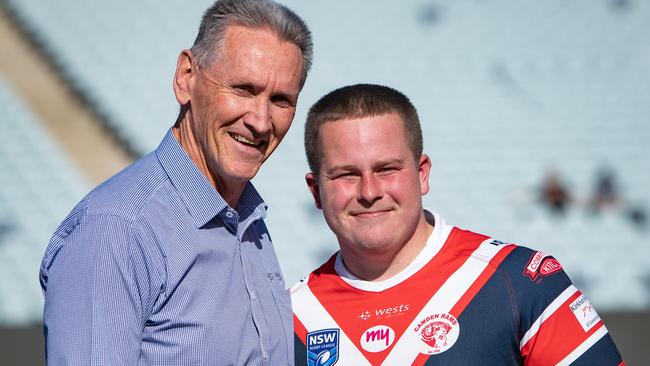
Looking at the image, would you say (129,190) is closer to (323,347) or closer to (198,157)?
(198,157)

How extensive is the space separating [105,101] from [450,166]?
4295 mm

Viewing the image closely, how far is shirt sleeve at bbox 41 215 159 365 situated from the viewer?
1.88 metres

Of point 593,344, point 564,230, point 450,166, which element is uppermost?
point 593,344

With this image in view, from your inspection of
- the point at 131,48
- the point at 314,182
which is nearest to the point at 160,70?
the point at 131,48

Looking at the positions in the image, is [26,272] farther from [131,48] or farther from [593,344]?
[593,344]

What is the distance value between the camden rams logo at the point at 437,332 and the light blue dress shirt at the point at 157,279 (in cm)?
40

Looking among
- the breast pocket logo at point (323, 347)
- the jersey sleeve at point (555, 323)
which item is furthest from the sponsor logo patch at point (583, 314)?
the breast pocket logo at point (323, 347)

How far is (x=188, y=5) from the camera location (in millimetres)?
11641

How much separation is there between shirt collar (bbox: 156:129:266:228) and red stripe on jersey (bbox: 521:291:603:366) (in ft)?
2.96

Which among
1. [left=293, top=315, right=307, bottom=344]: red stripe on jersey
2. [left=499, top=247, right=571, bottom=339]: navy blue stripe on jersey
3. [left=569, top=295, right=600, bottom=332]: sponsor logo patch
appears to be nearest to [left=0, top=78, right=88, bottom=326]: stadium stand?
[left=293, top=315, right=307, bottom=344]: red stripe on jersey

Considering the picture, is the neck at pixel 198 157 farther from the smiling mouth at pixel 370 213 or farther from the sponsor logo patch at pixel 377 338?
the sponsor logo patch at pixel 377 338

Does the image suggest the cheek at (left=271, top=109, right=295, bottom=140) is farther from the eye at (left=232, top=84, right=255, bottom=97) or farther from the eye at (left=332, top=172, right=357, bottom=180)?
the eye at (left=332, top=172, right=357, bottom=180)

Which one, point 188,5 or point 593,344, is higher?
point 188,5

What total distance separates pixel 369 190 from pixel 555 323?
0.62 m
